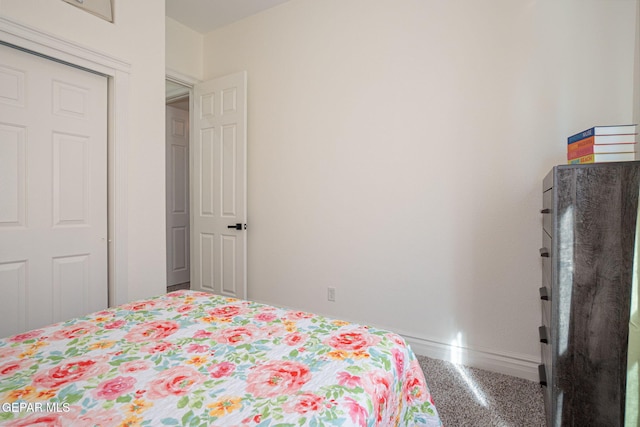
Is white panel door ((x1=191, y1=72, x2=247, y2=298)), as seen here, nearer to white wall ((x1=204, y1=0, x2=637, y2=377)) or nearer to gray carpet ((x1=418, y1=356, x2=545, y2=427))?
white wall ((x1=204, y1=0, x2=637, y2=377))

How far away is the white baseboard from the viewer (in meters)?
2.13

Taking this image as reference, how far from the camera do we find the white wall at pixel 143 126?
2320mm

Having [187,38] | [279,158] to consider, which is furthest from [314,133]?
[187,38]

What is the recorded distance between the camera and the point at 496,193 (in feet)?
7.27

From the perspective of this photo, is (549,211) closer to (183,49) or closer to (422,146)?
(422,146)

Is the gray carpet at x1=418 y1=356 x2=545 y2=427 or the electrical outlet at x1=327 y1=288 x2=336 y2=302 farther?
the electrical outlet at x1=327 y1=288 x2=336 y2=302

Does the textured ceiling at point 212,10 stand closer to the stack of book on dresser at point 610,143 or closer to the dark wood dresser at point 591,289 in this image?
the stack of book on dresser at point 610,143

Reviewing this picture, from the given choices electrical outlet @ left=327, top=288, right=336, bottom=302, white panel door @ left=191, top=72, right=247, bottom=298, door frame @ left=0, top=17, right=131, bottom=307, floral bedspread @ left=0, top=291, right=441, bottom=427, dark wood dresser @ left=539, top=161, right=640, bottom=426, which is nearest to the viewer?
floral bedspread @ left=0, top=291, right=441, bottom=427

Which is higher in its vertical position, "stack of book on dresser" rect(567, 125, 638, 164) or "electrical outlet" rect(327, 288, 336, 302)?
"stack of book on dresser" rect(567, 125, 638, 164)

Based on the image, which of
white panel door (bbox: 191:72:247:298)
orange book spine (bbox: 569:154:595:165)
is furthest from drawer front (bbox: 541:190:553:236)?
white panel door (bbox: 191:72:247:298)

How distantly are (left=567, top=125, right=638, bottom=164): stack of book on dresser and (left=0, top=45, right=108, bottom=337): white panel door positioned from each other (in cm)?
276

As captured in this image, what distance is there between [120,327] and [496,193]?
2173mm

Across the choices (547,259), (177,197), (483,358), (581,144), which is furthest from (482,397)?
(177,197)

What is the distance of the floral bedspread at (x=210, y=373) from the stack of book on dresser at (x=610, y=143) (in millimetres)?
1201
